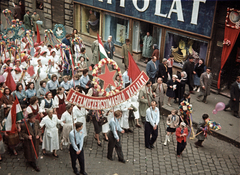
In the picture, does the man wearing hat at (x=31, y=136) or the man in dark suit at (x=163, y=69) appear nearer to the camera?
the man wearing hat at (x=31, y=136)

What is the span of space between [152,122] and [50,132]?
3033 millimetres

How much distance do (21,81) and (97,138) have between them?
12.7 feet

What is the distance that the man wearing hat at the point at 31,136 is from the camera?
7.98 meters

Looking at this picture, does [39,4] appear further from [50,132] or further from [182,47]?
[50,132]

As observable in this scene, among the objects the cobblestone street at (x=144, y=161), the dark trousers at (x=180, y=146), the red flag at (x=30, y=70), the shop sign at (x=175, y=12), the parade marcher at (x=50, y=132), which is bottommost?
the cobblestone street at (x=144, y=161)

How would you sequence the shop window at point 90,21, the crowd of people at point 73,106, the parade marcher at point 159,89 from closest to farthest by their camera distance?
the crowd of people at point 73,106 < the parade marcher at point 159,89 < the shop window at point 90,21

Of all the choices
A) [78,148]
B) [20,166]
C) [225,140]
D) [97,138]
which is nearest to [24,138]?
[20,166]

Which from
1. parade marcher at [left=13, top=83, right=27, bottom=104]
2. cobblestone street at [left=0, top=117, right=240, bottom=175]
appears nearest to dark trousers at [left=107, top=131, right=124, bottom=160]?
cobblestone street at [left=0, top=117, right=240, bottom=175]

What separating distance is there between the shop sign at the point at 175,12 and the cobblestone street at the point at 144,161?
559cm

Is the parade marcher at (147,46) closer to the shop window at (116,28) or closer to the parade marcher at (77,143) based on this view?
the shop window at (116,28)

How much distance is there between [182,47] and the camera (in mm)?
14211

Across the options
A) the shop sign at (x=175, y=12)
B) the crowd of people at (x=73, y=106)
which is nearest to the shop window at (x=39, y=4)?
the shop sign at (x=175, y=12)

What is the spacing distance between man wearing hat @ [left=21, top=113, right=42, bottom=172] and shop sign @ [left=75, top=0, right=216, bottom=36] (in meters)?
8.36

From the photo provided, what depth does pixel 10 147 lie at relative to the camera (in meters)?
8.65
